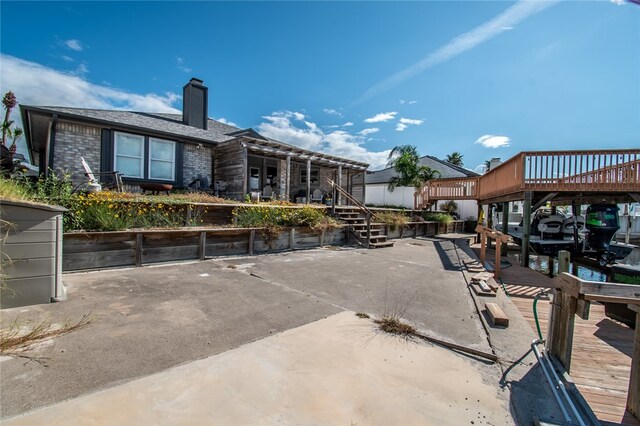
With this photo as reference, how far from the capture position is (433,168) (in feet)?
81.4

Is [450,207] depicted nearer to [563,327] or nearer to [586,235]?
[586,235]

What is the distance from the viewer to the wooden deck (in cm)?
219

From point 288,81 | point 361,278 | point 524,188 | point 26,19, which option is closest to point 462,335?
point 361,278

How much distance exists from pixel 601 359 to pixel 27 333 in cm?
605

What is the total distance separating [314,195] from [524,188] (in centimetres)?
944

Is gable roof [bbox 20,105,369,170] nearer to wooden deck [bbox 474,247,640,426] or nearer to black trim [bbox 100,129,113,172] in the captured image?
black trim [bbox 100,129,113,172]

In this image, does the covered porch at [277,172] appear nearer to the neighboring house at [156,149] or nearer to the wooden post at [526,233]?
the neighboring house at [156,149]

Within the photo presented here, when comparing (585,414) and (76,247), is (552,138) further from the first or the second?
(76,247)

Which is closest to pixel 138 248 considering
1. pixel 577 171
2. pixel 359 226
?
pixel 359 226

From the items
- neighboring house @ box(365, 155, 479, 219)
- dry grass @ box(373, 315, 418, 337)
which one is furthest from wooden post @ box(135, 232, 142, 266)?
neighboring house @ box(365, 155, 479, 219)

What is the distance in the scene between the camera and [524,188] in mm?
8664

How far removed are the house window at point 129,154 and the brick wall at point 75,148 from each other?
1.82 feet

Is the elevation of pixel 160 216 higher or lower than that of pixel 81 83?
lower

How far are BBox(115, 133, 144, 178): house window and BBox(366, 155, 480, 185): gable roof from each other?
18669mm
